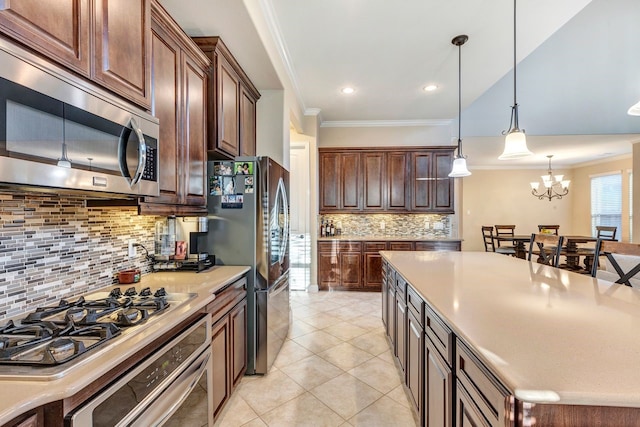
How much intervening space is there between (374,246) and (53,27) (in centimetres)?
444

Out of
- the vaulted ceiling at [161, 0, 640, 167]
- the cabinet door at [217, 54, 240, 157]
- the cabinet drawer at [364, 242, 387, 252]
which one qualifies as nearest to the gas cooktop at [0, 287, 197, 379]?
the cabinet door at [217, 54, 240, 157]

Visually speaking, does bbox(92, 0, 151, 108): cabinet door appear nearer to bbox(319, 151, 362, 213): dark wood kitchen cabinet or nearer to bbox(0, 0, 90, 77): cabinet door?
bbox(0, 0, 90, 77): cabinet door

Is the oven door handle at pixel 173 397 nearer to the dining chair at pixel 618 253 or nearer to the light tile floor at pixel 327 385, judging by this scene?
the light tile floor at pixel 327 385

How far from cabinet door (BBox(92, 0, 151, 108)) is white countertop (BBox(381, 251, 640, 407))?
1671 millimetres

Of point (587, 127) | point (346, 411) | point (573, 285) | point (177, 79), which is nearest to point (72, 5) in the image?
point (177, 79)

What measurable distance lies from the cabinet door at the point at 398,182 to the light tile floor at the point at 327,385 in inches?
89.0

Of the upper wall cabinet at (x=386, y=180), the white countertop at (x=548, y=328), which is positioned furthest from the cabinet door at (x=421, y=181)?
the white countertop at (x=548, y=328)

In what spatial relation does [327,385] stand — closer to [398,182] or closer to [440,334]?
[440,334]

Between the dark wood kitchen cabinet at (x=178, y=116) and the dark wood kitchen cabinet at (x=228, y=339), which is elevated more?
the dark wood kitchen cabinet at (x=178, y=116)

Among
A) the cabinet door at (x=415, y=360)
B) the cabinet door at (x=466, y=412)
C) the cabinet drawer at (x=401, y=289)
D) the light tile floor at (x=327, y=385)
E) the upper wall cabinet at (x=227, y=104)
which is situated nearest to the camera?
the cabinet door at (x=466, y=412)

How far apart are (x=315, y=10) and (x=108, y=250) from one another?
2.27 m

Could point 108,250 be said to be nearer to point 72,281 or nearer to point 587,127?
point 72,281

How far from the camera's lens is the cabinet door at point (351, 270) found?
4961 millimetres

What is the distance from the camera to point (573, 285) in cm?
172
